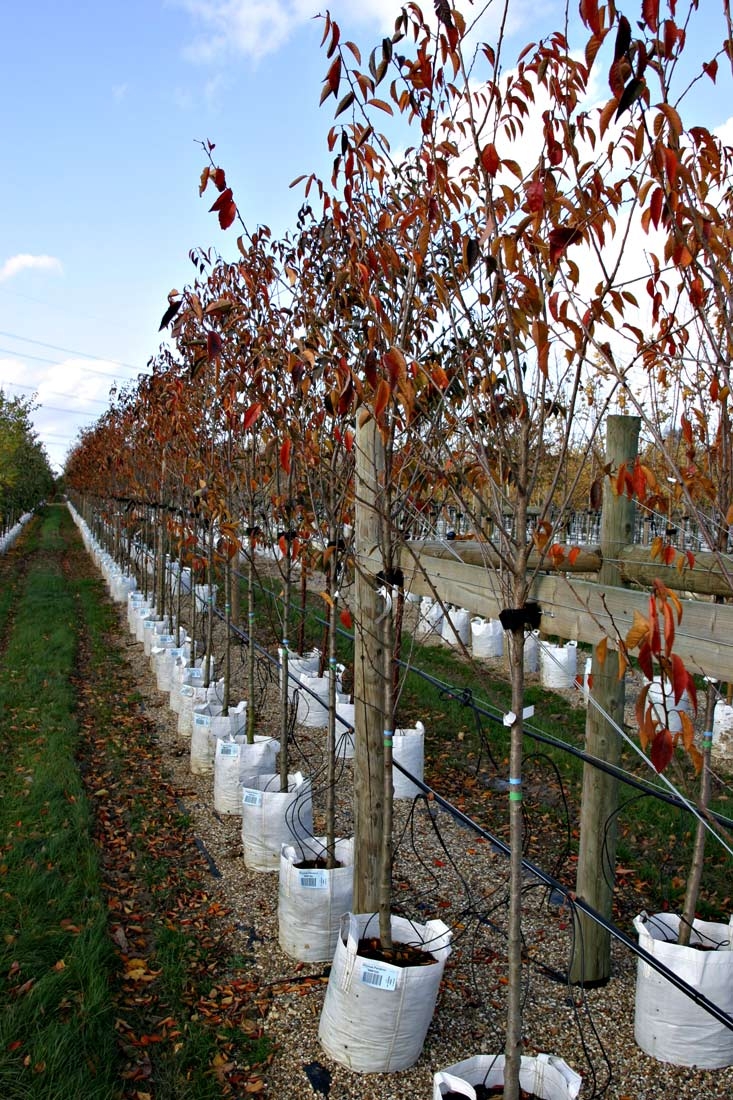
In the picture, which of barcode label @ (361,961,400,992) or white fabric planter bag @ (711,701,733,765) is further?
white fabric planter bag @ (711,701,733,765)

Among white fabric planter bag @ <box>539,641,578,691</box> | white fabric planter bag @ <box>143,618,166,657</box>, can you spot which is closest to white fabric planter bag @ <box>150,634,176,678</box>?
white fabric planter bag @ <box>143,618,166,657</box>

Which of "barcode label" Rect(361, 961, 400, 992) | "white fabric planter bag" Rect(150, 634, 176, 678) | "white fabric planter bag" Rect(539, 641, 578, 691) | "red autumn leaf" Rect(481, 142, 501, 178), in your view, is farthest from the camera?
"white fabric planter bag" Rect(539, 641, 578, 691)

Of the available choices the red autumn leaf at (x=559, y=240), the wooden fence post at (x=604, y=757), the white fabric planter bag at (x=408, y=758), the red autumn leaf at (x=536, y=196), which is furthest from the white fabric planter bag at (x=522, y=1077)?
the white fabric planter bag at (x=408, y=758)

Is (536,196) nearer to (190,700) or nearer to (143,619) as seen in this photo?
(190,700)

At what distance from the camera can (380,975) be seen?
2.88 metres

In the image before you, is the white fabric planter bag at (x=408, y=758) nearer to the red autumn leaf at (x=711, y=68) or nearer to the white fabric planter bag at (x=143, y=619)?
the red autumn leaf at (x=711, y=68)

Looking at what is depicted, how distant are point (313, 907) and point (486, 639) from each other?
7.87 meters

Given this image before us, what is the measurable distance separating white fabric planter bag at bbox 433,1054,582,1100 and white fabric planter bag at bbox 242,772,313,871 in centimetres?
210

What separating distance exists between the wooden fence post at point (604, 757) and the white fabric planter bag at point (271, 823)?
175 cm

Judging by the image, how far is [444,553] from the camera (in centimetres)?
432

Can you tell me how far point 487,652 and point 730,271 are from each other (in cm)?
928

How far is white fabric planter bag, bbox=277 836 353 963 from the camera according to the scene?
3721 mm

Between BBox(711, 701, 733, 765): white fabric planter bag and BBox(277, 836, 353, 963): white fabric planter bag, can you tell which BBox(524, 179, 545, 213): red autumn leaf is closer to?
BBox(277, 836, 353, 963): white fabric planter bag

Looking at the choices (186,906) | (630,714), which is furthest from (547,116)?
(630,714)
